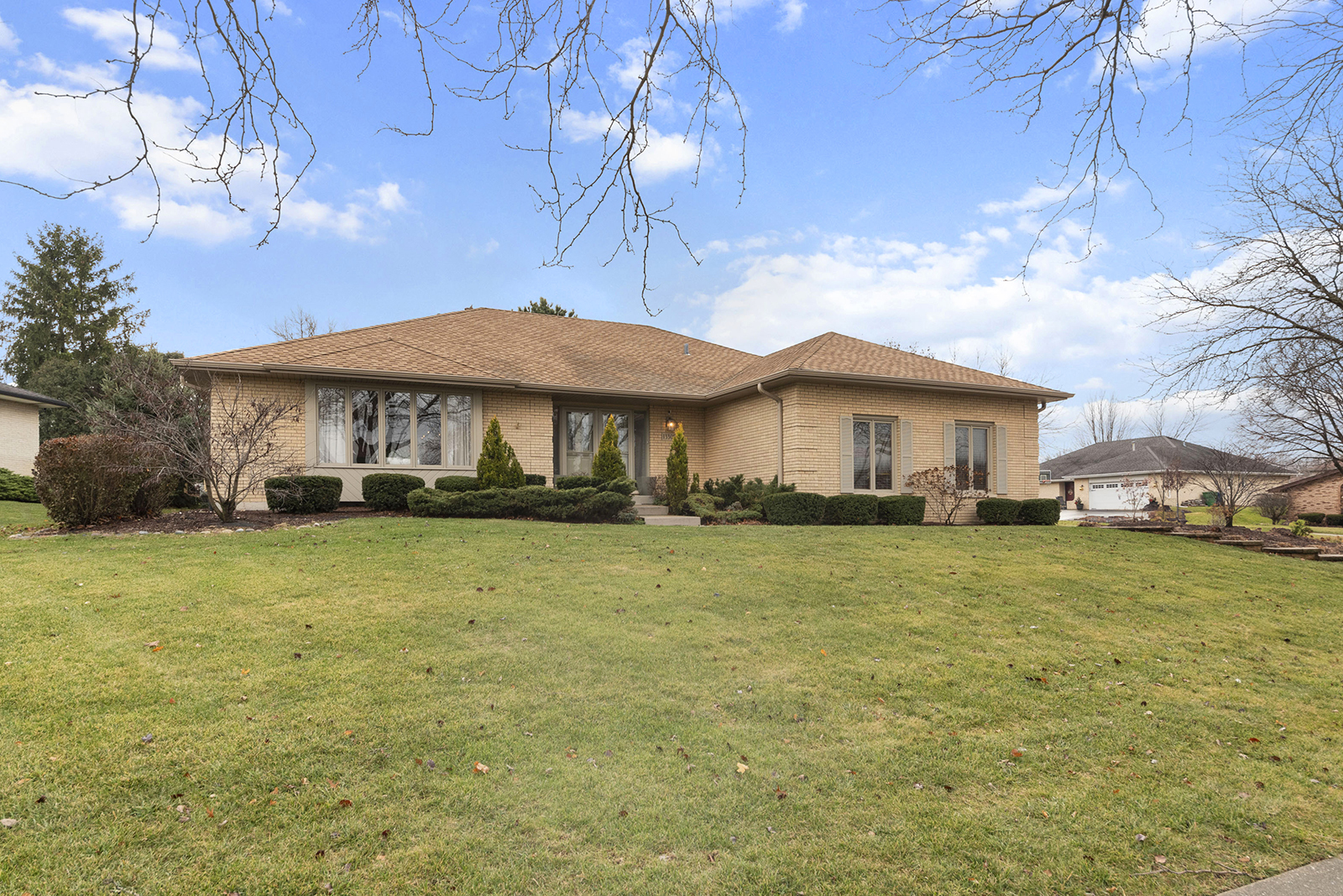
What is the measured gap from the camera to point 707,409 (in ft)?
61.6

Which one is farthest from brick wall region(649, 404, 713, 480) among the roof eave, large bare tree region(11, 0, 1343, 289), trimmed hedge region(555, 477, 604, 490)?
large bare tree region(11, 0, 1343, 289)

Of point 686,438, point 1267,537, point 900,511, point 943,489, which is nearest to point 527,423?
point 686,438

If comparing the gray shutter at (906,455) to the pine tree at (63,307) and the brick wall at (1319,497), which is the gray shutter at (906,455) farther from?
the pine tree at (63,307)

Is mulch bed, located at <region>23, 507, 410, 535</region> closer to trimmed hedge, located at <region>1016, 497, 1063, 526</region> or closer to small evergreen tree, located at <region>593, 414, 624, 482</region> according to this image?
small evergreen tree, located at <region>593, 414, 624, 482</region>

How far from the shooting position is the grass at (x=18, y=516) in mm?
11594

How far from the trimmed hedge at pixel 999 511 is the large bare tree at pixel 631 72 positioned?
1283 cm

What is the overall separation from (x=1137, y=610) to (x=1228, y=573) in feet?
13.4

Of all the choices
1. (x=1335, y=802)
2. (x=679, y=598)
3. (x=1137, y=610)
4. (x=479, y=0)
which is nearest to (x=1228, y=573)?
(x=1137, y=610)

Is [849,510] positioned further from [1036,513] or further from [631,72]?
[631,72]

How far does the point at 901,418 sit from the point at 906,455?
86 cm

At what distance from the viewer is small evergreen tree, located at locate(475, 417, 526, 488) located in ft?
46.2

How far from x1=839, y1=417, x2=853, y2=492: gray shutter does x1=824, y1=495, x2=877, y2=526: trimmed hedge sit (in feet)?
3.11

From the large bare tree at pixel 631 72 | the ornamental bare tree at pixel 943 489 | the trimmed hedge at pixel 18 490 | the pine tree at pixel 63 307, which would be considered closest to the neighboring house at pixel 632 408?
the ornamental bare tree at pixel 943 489

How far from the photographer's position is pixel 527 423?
635 inches
